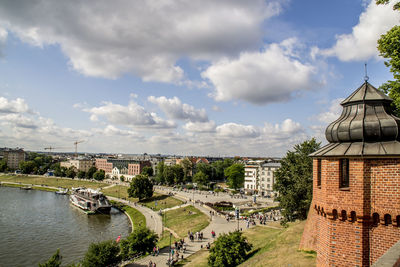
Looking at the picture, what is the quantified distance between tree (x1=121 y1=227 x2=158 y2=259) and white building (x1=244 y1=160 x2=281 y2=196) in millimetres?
57675

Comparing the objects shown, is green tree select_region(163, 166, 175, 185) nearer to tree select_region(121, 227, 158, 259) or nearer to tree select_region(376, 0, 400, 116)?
tree select_region(121, 227, 158, 259)

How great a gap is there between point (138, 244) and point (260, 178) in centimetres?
6551

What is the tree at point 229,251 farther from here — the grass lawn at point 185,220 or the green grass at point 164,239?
the grass lawn at point 185,220

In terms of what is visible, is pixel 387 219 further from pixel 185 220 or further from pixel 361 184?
pixel 185 220

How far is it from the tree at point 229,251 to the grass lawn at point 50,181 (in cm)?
10096

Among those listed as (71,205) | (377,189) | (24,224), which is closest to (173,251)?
(377,189)

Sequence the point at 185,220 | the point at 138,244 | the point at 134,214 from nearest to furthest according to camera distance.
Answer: the point at 138,244
the point at 185,220
the point at 134,214

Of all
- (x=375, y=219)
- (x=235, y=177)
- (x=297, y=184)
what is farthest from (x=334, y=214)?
(x=235, y=177)

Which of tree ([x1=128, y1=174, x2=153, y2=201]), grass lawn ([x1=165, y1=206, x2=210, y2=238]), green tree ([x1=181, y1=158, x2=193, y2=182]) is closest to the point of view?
grass lawn ([x1=165, y1=206, x2=210, y2=238])

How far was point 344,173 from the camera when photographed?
11289 millimetres

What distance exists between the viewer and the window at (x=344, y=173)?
1075 centimetres

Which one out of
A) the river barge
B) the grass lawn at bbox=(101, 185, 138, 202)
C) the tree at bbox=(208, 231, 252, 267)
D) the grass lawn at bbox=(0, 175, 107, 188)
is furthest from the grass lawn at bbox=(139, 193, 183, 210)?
the tree at bbox=(208, 231, 252, 267)

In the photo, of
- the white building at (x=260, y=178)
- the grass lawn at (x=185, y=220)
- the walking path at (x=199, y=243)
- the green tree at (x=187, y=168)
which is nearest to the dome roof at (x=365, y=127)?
the walking path at (x=199, y=243)

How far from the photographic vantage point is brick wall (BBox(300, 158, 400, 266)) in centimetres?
959
